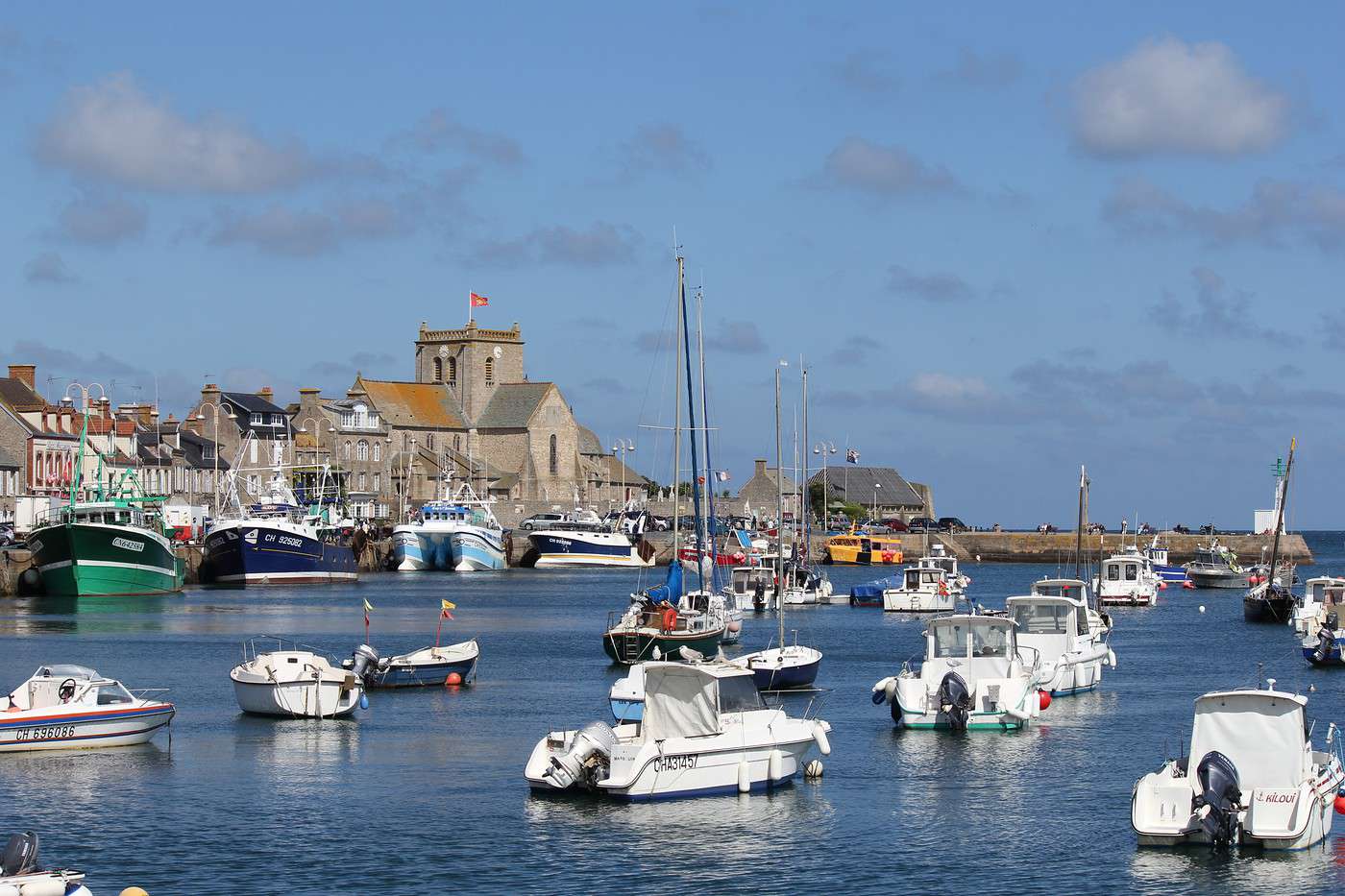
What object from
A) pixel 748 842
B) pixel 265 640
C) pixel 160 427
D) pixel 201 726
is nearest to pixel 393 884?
pixel 748 842

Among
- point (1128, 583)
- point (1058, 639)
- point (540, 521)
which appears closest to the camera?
point (1058, 639)

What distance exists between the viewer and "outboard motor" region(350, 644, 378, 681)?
4791 centimetres

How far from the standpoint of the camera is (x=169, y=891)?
89.5 feet

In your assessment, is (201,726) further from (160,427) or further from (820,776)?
(160,427)

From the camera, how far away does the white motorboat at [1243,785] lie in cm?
2891

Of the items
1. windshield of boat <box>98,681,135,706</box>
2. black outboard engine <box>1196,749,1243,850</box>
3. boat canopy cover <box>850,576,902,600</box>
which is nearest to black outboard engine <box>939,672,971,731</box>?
black outboard engine <box>1196,749,1243,850</box>

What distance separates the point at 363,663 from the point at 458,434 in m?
129

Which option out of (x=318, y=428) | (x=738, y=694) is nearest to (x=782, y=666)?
(x=738, y=694)

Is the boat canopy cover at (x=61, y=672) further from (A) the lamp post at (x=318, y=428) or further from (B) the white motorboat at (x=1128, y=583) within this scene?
(A) the lamp post at (x=318, y=428)

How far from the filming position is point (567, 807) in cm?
3322

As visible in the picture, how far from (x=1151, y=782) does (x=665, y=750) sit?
8281 millimetres

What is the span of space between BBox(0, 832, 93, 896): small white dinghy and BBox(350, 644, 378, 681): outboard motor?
22603 mm

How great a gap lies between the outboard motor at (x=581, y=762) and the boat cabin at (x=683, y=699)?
0.78 m

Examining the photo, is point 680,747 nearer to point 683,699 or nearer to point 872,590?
point 683,699
